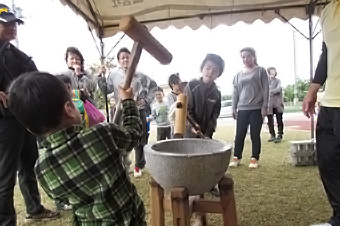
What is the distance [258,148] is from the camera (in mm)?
3705

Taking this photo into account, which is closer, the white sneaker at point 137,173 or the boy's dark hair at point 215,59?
the boy's dark hair at point 215,59

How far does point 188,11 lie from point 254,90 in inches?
53.4

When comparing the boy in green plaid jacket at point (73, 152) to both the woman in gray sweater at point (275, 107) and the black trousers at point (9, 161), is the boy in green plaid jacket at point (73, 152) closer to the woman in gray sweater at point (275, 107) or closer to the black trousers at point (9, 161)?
the black trousers at point (9, 161)

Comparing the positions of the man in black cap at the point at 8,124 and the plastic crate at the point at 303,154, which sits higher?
the man in black cap at the point at 8,124

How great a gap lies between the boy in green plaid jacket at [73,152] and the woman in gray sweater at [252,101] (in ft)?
9.10

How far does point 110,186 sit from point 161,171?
0.47 m

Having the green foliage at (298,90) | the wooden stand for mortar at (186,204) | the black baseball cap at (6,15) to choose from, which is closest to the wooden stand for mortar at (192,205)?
the wooden stand for mortar at (186,204)

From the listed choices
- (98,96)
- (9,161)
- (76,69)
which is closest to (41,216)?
(9,161)

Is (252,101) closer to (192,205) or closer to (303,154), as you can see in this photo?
(303,154)

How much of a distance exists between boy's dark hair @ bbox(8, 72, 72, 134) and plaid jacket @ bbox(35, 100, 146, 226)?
0.06 m

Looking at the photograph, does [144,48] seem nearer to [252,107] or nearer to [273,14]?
[252,107]

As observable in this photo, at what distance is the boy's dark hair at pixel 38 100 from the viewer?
3.11 ft

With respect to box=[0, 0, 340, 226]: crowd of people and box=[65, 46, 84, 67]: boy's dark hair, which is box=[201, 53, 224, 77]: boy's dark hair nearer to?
box=[0, 0, 340, 226]: crowd of people

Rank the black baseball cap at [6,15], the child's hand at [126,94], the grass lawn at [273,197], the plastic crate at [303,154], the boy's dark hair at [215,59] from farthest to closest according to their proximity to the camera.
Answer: the plastic crate at [303,154]
the boy's dark hair at [215,59]
the grass lawn at [273,197]
the black baseball cap at [6,15]
the child's hand at [126,94]
